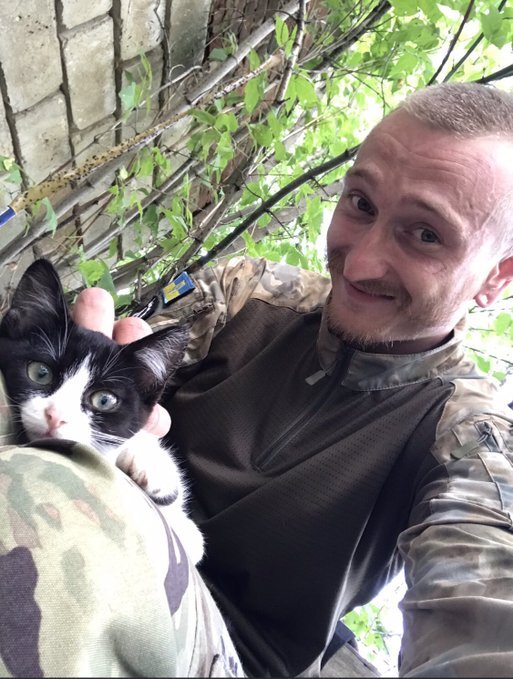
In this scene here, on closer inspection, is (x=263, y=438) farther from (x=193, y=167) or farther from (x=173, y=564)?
(x=193, y=167)

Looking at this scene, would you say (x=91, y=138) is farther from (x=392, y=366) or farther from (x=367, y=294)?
(x=392, y=366)

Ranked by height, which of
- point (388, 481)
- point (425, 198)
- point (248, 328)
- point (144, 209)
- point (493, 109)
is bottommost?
point (388, 481)

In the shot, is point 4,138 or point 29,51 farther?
point 4,138

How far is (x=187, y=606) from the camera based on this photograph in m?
0.64

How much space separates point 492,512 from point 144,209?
5.27ft

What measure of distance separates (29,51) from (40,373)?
4.18 ft

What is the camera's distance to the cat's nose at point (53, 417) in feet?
3.47

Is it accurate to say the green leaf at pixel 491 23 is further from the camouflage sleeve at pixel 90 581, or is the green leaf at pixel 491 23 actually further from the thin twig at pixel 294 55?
the camouflage sleeve at pixel 90 581

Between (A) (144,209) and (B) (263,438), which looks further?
(A) (144,209)

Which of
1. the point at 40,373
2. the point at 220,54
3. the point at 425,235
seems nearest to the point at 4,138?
the point at 220,54

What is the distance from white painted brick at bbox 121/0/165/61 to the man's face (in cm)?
123

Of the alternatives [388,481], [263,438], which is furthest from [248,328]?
[388,481]

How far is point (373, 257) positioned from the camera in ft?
4.05

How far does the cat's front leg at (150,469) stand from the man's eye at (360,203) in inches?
31.1
